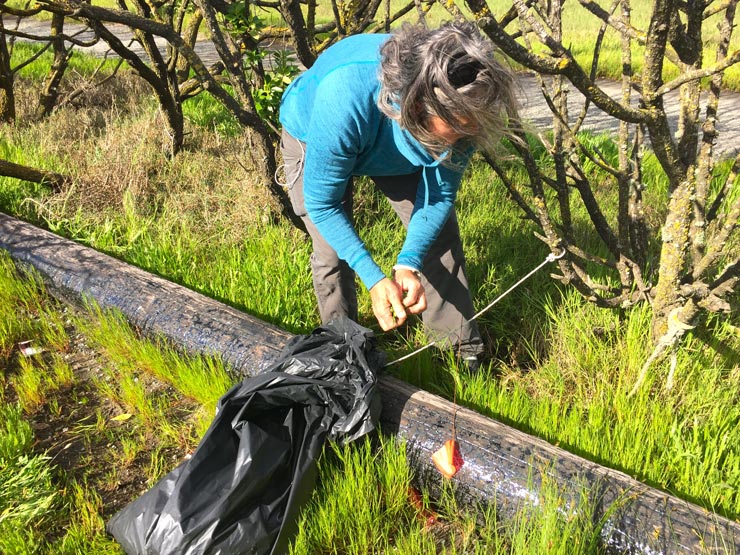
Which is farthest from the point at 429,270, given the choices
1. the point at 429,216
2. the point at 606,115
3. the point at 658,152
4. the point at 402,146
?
Result: the point at 606,115

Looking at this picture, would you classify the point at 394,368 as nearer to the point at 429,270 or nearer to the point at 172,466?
the point at 429,270

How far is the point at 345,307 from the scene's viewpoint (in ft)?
8.64

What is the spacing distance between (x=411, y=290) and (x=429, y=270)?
46 centimetres

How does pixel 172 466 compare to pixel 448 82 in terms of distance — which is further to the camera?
pixel 172 466

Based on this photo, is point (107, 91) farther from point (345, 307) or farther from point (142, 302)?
point (345, 307)

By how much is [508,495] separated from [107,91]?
613 centimetres

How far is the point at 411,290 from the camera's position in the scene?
209 cm

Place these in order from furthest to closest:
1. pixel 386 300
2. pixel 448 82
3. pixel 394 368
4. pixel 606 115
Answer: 1. pixel 606 115
2. pixel 394 368
3. pixel 386 300
4. pixel 448 82

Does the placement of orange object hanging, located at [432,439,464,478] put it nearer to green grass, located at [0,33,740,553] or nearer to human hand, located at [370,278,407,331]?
green grass, located at [0,33,740,553]

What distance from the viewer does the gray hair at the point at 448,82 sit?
5.19 feet

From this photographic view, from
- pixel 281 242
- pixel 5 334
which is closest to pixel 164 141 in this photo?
pixel 281 242

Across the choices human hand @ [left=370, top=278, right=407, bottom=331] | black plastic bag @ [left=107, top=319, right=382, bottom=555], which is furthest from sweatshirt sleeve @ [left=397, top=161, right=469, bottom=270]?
black plastic bag @ [left=107, top=319, right=382, bottom=555]

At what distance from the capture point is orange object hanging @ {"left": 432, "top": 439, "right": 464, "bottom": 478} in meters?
1.95

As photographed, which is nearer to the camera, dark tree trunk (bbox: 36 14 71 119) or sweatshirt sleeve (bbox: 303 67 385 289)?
sweatshirt sleeve (bbox: 303 67 385 289)
